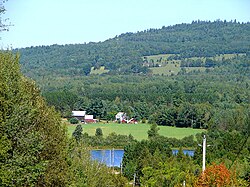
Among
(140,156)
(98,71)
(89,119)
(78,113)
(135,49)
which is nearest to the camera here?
(140,156)

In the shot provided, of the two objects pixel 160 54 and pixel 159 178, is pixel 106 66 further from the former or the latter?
pixel 159 178

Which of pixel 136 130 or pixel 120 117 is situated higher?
pixel 136 130

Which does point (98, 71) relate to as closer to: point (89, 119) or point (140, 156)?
point (89, 119)

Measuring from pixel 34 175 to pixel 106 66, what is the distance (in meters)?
139

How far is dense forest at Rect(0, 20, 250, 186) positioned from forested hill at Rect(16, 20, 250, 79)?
0.31 m

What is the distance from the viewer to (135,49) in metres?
165

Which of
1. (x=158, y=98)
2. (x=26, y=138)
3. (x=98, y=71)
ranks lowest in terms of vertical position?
(x=158, y=98)

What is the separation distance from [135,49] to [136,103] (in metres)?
82.9

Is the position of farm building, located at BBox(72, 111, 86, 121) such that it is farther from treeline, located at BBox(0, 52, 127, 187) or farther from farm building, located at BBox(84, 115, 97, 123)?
treeline, located at BBox(0, 52, 127, 187)

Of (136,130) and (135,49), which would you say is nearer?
(136,130)

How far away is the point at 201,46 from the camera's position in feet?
531

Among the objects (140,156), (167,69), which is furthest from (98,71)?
(140,156)

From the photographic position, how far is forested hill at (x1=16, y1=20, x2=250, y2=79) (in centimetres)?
14525

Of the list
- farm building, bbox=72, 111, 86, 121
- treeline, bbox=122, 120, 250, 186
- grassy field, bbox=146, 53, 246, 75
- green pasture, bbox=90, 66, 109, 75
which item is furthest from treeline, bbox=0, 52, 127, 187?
green pasture, bbox=90, 66, 109, 75
